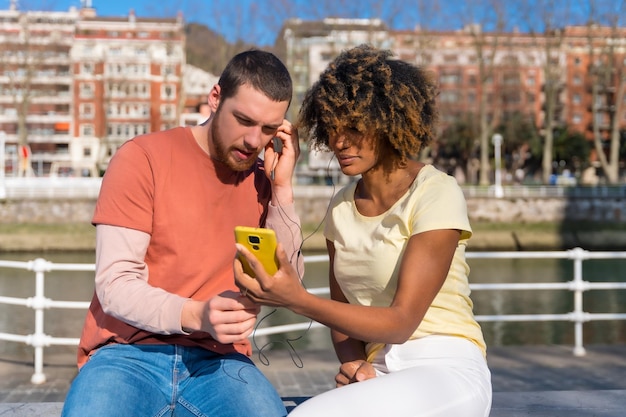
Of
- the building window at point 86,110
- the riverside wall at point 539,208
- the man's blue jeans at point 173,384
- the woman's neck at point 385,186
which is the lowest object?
the riverside wall at point 539,208

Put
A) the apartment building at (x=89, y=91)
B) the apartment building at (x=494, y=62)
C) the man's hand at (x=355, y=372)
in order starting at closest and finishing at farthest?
the man's hand at (x=355, y=372) → the apartment building at (x=494, y=62) → the apartment building at (x=89, y=91)

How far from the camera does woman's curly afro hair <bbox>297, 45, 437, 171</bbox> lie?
80.4 inches

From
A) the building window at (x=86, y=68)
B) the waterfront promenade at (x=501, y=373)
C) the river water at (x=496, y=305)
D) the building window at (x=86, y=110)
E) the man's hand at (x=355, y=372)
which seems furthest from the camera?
the building window at (x=86, y=110)

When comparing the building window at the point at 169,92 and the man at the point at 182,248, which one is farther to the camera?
the building window at the point at 169,92

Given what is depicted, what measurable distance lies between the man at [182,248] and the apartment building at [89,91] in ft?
141

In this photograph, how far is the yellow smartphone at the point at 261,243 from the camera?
1582mm

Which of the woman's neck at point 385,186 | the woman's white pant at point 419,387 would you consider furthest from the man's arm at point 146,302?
the woman's neck at point 385,186

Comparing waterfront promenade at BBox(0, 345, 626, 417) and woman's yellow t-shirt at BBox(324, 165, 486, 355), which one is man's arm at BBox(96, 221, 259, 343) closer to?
woman's yellow t-shirt at BBox(324, 165, 486, 355)

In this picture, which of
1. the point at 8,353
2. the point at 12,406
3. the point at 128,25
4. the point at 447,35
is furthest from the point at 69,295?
the point at 128,25

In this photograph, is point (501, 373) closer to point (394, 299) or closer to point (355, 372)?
point (355, 372)

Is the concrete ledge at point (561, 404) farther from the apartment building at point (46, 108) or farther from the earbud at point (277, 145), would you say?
the apartment building at point (46, 108)

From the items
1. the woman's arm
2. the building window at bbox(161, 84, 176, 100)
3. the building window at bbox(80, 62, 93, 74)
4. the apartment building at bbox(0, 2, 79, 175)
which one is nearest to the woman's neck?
the woman's arm

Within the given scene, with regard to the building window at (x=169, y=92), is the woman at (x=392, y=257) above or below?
below

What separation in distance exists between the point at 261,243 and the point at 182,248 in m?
0.59
